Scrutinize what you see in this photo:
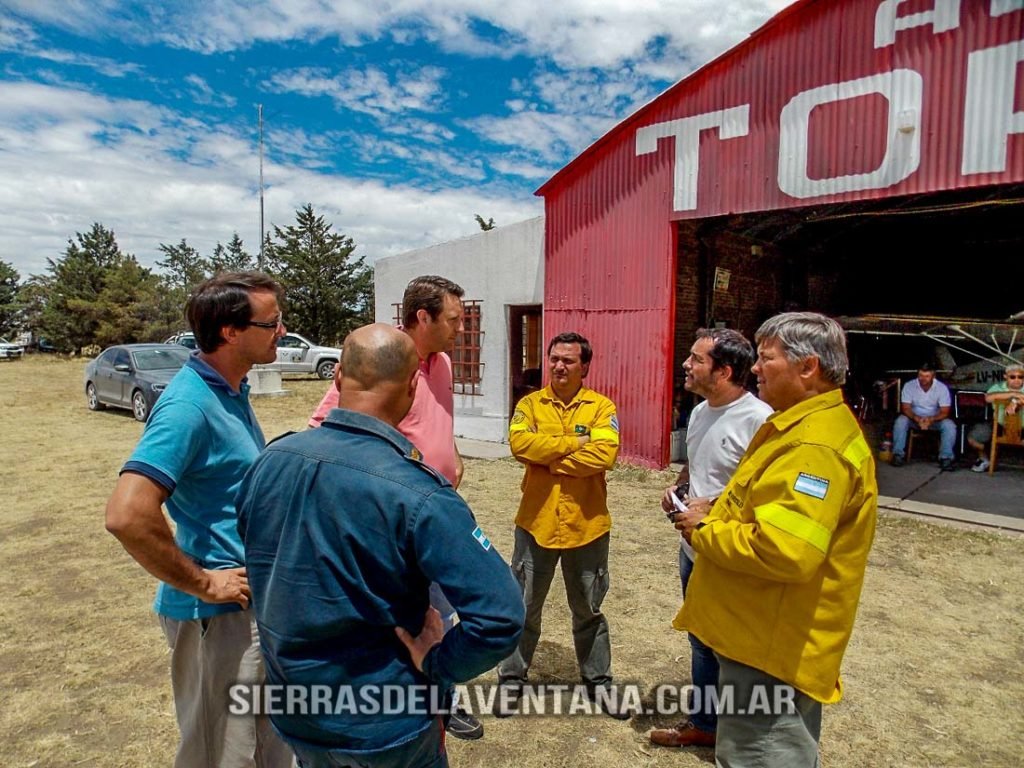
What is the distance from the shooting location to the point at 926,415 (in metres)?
8.62

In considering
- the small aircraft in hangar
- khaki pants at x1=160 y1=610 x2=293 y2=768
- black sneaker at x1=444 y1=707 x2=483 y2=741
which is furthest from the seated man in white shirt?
khaki pants at x1=160 y1=610 x2=293 y2=768

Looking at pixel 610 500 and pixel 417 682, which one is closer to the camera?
pixel 417 682

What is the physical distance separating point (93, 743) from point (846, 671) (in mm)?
3886

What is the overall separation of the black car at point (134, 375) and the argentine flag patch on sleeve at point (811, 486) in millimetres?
12467

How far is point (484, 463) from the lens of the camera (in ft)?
29.6

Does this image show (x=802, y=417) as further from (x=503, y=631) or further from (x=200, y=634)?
(x=200, y=634)

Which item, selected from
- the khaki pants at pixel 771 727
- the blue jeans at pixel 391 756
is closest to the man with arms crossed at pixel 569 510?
the khaki pants at pixel 771 727

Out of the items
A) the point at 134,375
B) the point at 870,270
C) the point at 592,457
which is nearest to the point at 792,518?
the point at 592,457

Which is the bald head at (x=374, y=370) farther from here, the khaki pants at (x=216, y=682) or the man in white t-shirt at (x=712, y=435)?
the man in white t-shirt at (x=712, y=435)

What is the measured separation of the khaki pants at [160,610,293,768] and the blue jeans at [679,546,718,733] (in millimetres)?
1756

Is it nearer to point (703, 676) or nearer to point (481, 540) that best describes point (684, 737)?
point (703, 676)

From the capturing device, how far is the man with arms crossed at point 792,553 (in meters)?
1.68

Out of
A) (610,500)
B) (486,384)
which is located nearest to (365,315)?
(486,384)

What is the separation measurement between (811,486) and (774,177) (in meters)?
6.35
